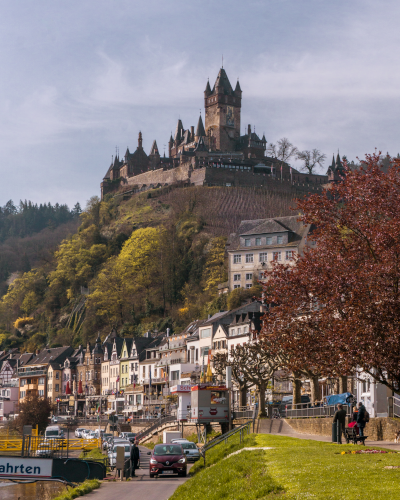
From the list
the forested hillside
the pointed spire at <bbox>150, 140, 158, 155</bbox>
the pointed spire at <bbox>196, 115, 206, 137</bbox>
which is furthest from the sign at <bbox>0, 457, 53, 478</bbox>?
Answer: the pointed spire at <bbox>150, 140, 158, 155</bbox>

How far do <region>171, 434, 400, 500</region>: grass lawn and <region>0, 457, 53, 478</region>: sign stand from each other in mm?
8151

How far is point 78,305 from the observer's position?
132250 mm

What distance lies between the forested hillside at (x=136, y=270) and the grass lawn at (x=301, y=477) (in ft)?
228

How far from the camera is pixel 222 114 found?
159 metres

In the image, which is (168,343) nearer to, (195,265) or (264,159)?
(195,265)

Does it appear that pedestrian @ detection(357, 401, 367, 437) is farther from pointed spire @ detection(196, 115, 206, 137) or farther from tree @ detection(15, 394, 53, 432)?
pointed spire @ detection(196, 115, 206, 137)

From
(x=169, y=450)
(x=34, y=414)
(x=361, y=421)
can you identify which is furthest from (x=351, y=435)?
(x=34, y=414)

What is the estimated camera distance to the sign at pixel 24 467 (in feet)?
85.9

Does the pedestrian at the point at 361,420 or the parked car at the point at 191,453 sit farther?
the parked car at the point at 191,453

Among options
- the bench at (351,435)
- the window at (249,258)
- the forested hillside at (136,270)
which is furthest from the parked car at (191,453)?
the window at (249,258)

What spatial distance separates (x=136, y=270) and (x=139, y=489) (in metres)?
95.1

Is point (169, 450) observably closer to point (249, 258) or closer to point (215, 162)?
point (249, 258)

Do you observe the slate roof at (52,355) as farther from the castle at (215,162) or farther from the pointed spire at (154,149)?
the pointed spire at (154,149)

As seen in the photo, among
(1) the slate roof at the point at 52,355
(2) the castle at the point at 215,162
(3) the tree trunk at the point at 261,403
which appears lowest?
(3) the tree trunk at the point at 261,403
